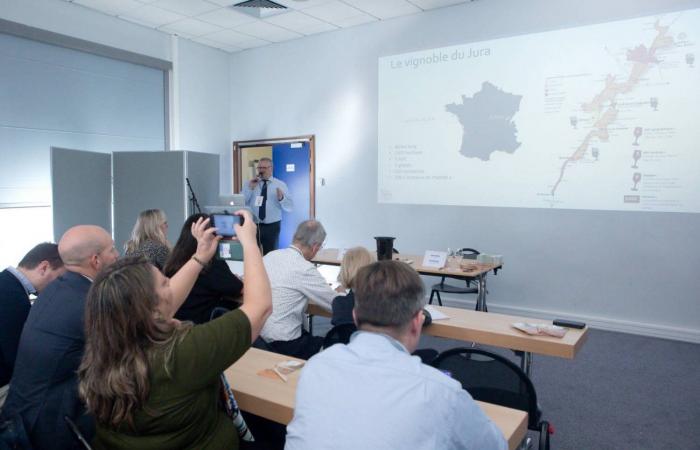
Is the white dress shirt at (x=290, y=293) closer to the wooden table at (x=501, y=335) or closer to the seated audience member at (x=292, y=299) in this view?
the seated audience member at (x=292, y=299)

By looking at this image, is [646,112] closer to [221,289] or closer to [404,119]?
[404,119]

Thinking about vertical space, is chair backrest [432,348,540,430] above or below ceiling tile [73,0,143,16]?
below

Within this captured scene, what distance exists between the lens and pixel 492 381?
196 cm

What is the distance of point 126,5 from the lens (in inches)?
222

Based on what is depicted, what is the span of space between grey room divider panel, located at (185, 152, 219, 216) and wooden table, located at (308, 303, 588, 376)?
3.91 meters

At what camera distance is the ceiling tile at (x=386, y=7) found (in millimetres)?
5465

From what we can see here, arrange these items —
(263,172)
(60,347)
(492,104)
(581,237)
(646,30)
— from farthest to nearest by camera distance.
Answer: (263,172) < (492,104) < (581,237) < (646,30) < (60,347)

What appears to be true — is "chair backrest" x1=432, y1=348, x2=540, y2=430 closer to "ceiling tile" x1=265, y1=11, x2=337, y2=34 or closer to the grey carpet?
the grey carpet

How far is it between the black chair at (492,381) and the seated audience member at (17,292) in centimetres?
167

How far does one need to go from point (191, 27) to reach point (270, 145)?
175 centimetres

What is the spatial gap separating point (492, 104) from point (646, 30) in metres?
1.46

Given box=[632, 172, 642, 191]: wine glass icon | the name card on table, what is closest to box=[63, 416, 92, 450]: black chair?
the name card on table

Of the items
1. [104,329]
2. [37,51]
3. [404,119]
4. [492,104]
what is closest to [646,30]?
[492,104]

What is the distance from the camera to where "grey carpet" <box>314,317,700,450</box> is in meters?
2.85
